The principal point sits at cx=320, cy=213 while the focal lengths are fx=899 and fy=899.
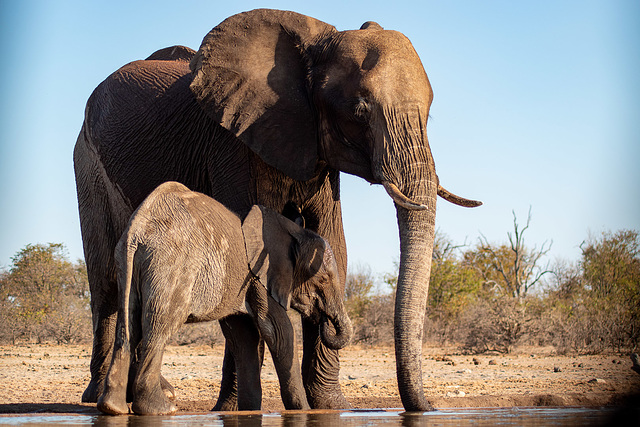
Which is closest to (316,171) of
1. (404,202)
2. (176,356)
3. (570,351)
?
(404,202)

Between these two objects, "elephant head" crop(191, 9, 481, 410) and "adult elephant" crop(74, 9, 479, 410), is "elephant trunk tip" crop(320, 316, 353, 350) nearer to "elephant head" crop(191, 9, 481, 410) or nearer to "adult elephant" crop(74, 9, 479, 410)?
"adult elephant" crop(74, 9, 479, 410)

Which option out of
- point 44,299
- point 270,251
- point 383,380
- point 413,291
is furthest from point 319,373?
point 44,299

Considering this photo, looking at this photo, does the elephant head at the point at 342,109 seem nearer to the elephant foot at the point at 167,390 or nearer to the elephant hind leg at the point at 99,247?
the elephant hind leg at the point at 99,247

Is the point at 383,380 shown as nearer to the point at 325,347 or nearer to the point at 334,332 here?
the point at 325,347

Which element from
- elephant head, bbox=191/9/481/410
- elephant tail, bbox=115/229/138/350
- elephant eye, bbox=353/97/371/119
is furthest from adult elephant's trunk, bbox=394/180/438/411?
elephant tail, bbox=115/229/138/350

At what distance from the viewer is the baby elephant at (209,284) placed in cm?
541

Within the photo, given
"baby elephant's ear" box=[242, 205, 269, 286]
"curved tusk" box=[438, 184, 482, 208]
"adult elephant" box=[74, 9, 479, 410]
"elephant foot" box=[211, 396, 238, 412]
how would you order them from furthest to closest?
"elephant foot" box=[211, 396, 238, 412] < "curved tusk" box=[438, 184, 482, 208] < "baby elephant's ear" box=[242, 205, 269, 286] < "adult elephant" box=[74, 9, 479, 410]

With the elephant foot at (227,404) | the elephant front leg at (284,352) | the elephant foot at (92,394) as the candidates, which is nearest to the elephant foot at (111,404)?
the elephant front leg at (284,352)

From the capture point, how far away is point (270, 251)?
605 cm

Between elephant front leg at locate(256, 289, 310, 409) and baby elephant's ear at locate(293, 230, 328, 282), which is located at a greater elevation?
baby elephant's ear at locate(293, 230, 328, 282)

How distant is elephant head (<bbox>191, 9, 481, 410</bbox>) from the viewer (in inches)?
224

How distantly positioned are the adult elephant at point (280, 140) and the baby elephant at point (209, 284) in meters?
0.36

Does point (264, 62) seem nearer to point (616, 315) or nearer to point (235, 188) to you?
point (235, 188)

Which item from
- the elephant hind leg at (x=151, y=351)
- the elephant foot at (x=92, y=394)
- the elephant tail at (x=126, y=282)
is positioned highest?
the elephant tail at (x=126, y=282)
